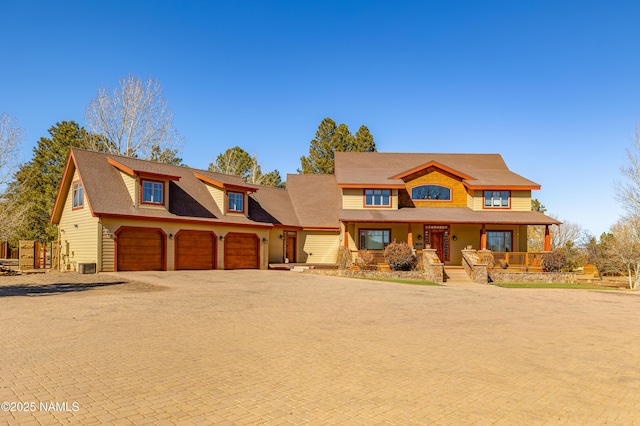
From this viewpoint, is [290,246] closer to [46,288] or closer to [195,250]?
[195,250]

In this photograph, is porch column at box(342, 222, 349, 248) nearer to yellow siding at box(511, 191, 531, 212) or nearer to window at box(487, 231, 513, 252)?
window at box(487, 231, 513, 252)

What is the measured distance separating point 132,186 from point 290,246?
12557 mm

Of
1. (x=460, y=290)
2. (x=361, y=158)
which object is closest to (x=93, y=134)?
(x=361, y=158)

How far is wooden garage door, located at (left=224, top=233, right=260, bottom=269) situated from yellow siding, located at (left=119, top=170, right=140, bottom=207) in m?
Answer: 6.41

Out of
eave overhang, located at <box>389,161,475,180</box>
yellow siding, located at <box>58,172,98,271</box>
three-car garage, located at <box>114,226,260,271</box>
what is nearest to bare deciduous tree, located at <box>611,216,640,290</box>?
eave overhang, located at <box>389,161,475,180</box>

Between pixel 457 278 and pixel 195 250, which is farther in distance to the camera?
pixel 195 250

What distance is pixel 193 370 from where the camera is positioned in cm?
668

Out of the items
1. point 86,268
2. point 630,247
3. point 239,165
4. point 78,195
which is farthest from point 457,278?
point 239,165

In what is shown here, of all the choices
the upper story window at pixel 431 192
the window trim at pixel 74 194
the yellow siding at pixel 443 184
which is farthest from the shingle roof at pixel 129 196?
the yellow siding at pixel 443 184

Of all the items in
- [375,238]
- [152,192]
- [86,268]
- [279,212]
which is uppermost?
[152,192]

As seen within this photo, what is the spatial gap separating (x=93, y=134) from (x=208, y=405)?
4329cm

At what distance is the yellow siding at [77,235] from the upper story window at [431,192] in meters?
21.5

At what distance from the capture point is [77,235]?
83.9 ft

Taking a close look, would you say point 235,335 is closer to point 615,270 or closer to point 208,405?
point 208,405
